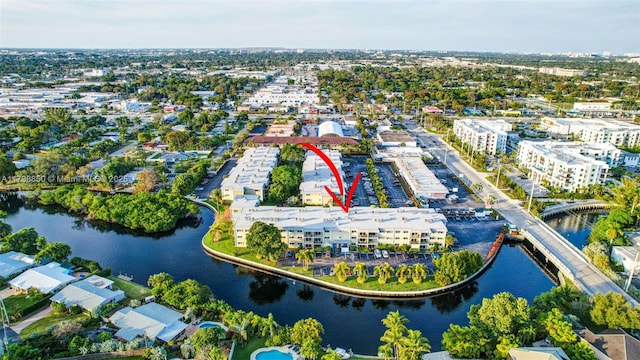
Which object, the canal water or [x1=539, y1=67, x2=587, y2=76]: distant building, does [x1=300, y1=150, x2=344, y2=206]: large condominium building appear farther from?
[x1=539, y1=67, x2=587, y2=76]: distant building

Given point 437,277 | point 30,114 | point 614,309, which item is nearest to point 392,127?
point 437,277

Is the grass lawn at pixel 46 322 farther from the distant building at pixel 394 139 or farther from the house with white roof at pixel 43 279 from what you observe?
the distant building at pixel 394 139

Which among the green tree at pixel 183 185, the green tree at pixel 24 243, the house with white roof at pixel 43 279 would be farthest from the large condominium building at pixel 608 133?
the green tree at pixel 24 243

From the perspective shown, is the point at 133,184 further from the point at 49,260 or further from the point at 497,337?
the point at 497,337

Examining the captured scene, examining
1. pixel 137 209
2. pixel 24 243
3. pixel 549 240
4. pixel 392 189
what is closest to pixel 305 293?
pixel 137 209

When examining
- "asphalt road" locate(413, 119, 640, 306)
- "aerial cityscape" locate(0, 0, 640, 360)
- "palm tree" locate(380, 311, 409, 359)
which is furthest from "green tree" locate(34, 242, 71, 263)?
"asphalt road" locate(413, 119, 640, 306)

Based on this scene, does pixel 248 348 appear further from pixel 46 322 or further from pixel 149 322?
pixel 46 322
